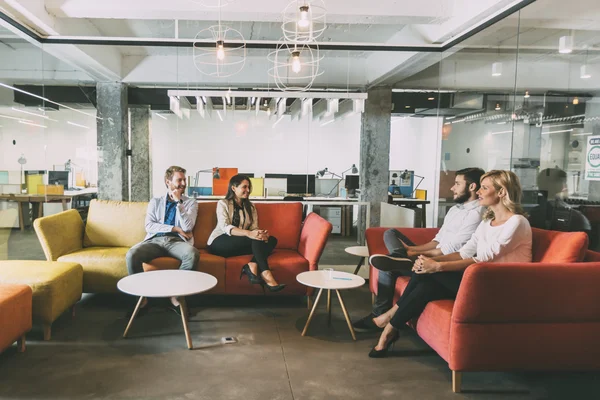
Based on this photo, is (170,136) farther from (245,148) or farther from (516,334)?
(516,334)

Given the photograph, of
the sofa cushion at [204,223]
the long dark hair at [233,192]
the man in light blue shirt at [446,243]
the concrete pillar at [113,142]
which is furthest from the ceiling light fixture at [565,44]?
the concrete pillar at [113,142]

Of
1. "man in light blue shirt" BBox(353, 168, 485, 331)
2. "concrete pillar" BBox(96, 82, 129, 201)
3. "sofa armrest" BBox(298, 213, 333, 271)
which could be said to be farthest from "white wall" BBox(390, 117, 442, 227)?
"concrete pillar" BBox(96, 82, 129, 201)

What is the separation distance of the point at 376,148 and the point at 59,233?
4.77 metres

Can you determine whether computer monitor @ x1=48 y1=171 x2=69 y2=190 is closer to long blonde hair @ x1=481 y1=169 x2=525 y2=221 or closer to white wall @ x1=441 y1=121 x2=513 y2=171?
white wall @ x1=441 y1=121 x2=513 y2=171

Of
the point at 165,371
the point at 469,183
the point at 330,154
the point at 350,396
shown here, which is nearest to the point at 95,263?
the point at 165,371

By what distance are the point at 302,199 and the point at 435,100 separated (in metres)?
2.73

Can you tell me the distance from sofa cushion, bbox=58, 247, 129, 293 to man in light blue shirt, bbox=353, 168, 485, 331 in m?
2.21

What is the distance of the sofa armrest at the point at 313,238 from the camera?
4.04m

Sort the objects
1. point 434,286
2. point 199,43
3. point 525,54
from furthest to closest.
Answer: point 199,43 → point 525,54 → point 434,286

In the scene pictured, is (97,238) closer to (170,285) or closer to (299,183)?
(170,285)

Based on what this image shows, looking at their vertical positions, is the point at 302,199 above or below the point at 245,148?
below

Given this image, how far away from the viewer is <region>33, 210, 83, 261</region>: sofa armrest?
397 cm

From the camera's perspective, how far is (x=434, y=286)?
9.86 ft

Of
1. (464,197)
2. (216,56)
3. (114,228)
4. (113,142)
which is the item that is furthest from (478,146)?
(113,142)
